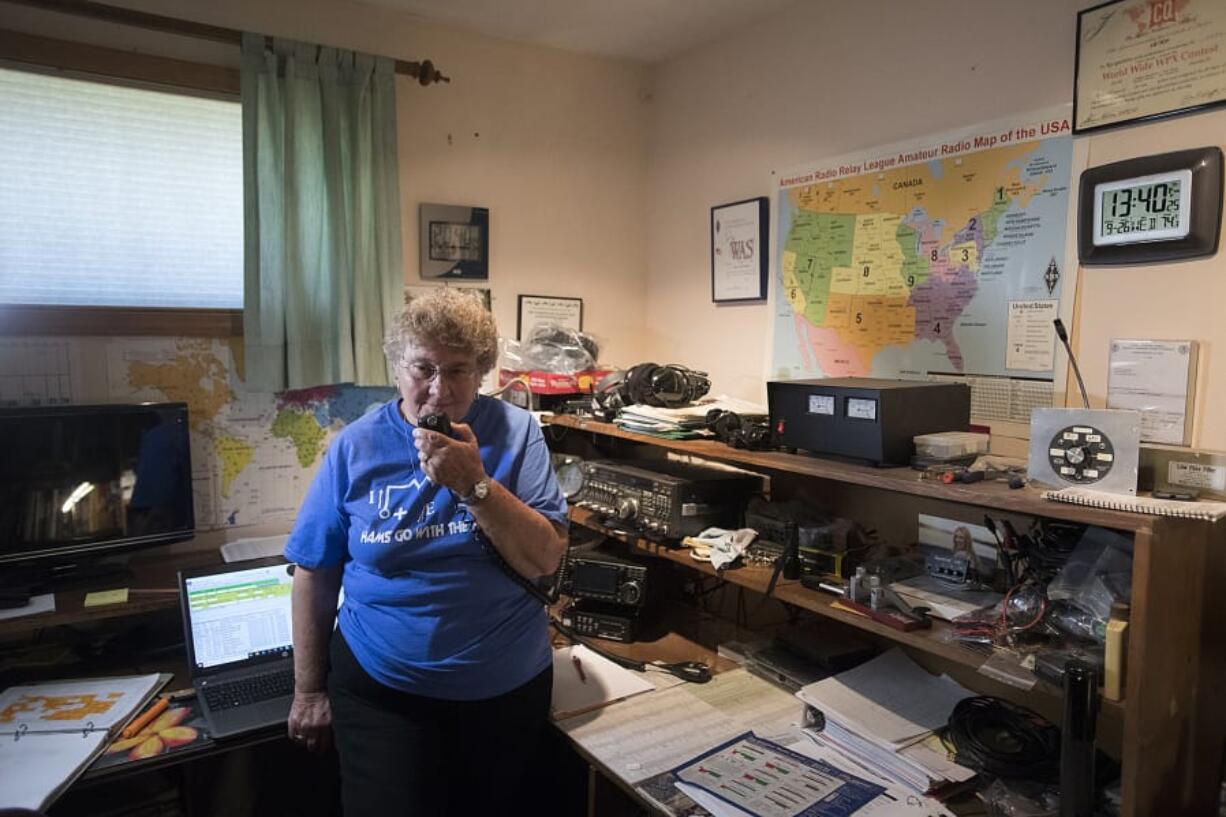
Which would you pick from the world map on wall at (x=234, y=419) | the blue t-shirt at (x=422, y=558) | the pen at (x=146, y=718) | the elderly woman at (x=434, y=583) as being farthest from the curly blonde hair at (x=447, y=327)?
the pen at (x=146, y=718)

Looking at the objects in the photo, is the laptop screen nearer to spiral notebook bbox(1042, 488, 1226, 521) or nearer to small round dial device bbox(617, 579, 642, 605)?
small round dial device bbox(617, 579, 642, 605)

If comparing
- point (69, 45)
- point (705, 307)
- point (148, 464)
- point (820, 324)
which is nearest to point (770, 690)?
point (820, 324)

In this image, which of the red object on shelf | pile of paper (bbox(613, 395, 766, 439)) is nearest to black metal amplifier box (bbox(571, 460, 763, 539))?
pile of paper (bbox(613, 395, 766, 439))

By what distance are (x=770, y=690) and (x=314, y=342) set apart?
1607 millimetres

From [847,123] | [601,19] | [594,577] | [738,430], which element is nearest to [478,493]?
[738,430]

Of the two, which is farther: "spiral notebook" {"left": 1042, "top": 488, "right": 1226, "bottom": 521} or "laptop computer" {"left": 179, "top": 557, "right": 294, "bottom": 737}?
"laptop computer" {"left": 179, "top": 557, "right": 294, "bottom": 737}

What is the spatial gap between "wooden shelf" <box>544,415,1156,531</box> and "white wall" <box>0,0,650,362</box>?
1073mm

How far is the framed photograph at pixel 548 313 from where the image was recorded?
2740mm

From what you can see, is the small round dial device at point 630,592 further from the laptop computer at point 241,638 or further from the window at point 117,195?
the window at point 117,195

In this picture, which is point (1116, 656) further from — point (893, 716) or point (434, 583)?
point (434, 583)

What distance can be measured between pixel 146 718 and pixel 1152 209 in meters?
2.39

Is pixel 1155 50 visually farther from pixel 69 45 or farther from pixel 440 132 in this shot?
pixel 69 45

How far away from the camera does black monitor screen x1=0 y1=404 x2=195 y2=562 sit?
186cm

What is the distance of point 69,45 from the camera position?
6.50ft
